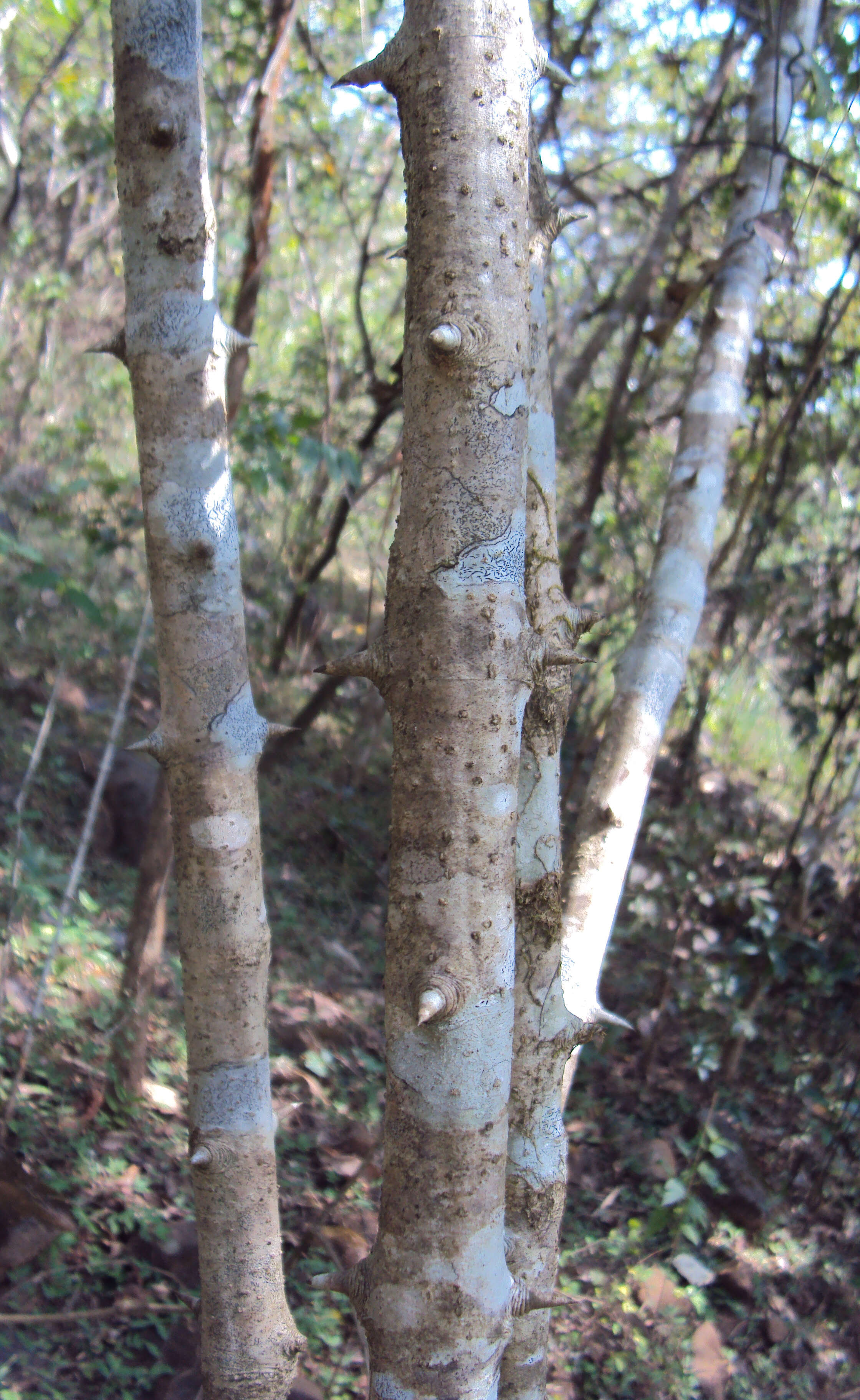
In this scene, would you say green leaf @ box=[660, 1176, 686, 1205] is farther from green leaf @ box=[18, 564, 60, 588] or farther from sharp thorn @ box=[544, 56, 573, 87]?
sharp thorn @ box=[544, 56, 573, 87]

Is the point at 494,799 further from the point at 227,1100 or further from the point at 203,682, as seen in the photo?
the point at 227,1100

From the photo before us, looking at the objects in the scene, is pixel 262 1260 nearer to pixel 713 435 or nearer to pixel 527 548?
pixel 527 548

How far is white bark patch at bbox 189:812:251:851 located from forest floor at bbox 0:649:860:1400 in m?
1.46

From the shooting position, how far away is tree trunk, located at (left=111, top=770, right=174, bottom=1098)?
3.14 m

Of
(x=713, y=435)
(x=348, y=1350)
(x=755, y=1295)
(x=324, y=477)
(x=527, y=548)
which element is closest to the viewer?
(x=527, y=548)

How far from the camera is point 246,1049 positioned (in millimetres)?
1787

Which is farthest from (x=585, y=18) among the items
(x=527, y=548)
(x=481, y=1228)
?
(x=481, y=1228)

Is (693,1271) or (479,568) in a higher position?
(479,568)

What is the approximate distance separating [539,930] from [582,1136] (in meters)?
2.82

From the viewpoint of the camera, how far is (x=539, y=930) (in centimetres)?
161

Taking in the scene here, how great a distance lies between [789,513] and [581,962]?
13.2 ft

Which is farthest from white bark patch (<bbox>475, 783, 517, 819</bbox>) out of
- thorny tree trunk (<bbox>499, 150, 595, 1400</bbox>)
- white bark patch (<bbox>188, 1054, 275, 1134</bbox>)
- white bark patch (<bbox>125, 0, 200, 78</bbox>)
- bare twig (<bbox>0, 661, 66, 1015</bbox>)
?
bare twig (<bbox>0, 661, 66, 1015</bbox>)

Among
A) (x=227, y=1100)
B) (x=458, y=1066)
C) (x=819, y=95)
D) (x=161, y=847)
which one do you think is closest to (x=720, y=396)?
(x=819, y=95)

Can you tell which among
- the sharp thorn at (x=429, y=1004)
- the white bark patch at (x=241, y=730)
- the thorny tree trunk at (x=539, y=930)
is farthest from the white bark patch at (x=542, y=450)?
the sharp thorn at (x=429, y=1004)
